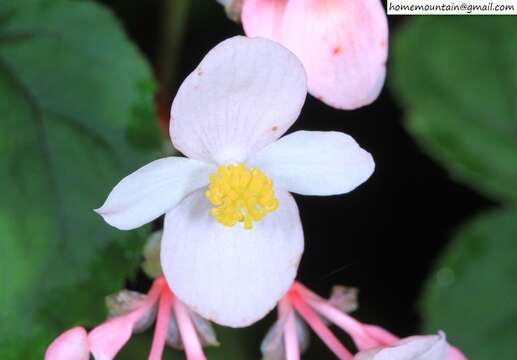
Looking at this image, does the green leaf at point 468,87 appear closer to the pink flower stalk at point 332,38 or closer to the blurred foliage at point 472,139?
the blurred foliage at point 472,139

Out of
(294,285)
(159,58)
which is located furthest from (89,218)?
(159,58)

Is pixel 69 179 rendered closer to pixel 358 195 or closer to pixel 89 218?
pixel 89 218

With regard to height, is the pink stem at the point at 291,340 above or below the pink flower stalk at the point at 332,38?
below

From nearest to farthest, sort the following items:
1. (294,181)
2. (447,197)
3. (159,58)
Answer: (294,181)
(159,58)
(447,197)

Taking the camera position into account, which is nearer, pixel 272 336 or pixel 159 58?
pixel 272 336

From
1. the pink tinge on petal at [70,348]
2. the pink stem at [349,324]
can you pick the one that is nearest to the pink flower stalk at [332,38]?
the pink stem at [349,324]

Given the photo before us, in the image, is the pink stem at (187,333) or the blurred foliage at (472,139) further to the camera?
the blurred foliage at (472,139)
